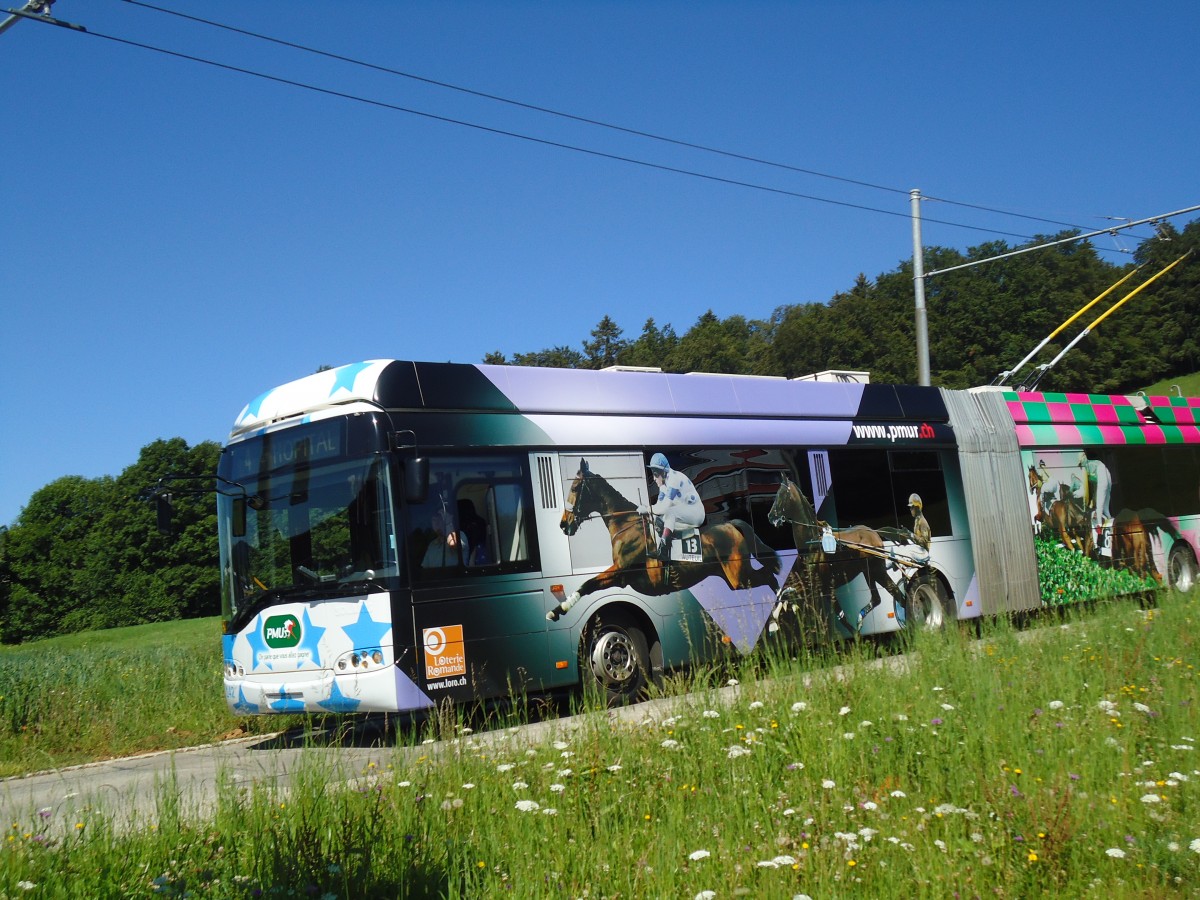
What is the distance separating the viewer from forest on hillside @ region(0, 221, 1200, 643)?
64.1 meters

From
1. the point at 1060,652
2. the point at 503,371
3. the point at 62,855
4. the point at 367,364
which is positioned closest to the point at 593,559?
the point at 503,371

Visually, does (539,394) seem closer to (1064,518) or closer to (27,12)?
(27,12)

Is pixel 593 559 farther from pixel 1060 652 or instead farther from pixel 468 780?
pixel 468 780

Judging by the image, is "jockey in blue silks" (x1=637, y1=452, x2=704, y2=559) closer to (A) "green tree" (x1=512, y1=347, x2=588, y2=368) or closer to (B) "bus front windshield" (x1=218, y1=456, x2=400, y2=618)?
(B) "bus front windshield" (x1=218, y1=456, x2=400, y2=618)

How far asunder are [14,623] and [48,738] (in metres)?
63.9

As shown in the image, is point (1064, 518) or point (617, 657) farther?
point (1064, 518)

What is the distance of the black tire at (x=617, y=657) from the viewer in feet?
33.7

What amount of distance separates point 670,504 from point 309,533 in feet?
11.7

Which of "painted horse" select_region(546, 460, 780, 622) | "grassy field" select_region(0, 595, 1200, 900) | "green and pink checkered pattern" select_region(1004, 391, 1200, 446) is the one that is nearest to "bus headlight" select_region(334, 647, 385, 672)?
"painted horse" select_region(546, 460, 780, 622)

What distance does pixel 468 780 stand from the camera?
5758mm

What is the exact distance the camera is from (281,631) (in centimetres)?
961

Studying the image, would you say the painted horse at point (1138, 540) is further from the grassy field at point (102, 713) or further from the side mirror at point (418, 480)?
the grassy field at point (102, 713)

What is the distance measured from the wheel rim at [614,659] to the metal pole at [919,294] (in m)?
11.4

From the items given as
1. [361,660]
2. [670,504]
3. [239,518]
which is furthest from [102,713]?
[670,504]
